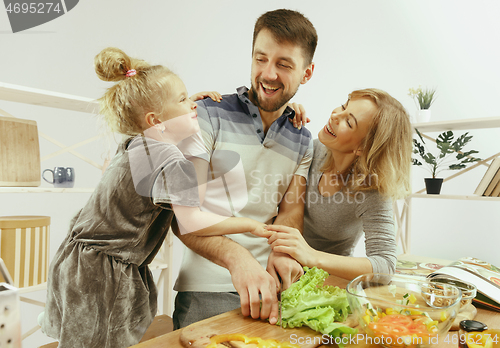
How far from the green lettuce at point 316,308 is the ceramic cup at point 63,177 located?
3.97 feet

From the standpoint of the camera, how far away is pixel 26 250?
152 cm

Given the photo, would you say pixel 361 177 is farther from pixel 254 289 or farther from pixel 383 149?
pixel 254 289

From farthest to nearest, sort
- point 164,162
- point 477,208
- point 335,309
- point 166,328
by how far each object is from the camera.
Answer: point 477,208 < point 166,328 < point 164,162 < point 335,309

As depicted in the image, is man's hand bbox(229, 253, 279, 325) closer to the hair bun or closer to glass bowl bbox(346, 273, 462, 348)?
A: glass bowl bbox(346, 273, 462, 348)

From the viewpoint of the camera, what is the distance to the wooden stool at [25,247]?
1476 millimetres

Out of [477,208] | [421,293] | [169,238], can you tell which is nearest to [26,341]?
[169,238]

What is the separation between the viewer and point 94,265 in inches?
40.8

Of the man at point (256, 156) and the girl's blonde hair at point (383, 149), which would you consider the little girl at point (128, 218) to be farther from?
the girl's blonde hair at point (383, 149)

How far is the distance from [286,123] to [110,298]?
0.90m

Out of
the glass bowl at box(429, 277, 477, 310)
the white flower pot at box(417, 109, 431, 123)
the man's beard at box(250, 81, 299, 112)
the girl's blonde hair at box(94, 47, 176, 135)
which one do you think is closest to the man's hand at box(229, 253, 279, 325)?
the glass bowl at box(429, 277, 477, 310)

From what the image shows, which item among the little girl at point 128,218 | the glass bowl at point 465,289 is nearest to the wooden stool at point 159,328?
the little girl at point 128,218

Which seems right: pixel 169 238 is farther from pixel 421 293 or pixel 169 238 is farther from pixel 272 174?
pixel 421 293

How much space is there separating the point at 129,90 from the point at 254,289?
2.35 ft

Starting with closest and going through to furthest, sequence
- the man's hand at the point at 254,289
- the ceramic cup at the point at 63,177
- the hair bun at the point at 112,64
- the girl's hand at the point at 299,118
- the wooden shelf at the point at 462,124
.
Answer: the man's hand at the point at 254,289
the hair bun at the point at 112,64
the girl's hand at the point at 299,118
the ceramic cup at the point at 63,177
the wooden shelf at the point at 462,124
